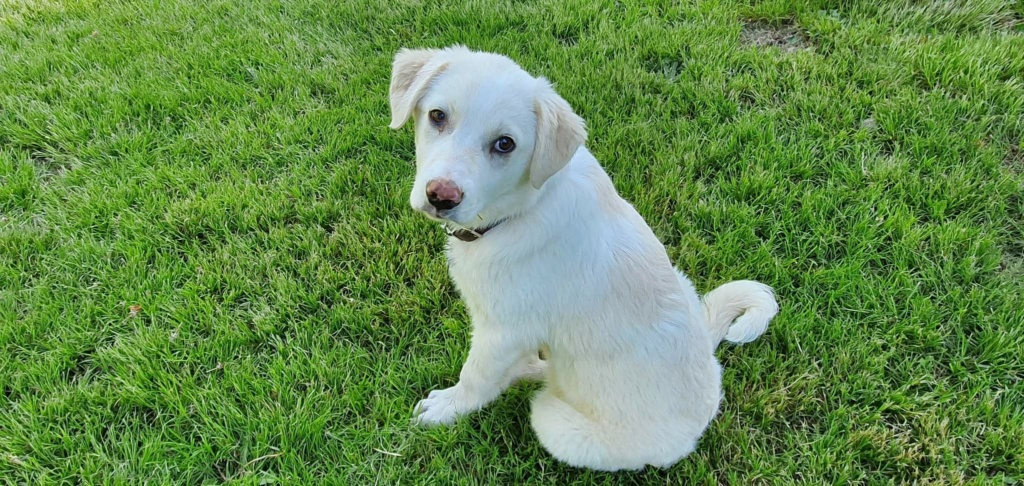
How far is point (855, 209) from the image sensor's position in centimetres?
331

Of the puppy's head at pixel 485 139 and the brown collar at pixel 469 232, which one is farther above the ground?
the puppy's head at pixel 485 139

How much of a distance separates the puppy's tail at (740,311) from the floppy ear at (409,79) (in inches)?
63.2

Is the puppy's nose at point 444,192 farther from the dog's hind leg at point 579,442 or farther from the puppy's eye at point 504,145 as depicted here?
the dog's hind leg at point 579,442

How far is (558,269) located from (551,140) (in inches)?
18.6

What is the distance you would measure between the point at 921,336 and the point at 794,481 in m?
1.08

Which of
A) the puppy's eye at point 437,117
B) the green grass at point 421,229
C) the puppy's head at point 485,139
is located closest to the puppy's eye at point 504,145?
the puppy's head at point 485,139

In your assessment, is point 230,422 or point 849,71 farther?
point 849,71

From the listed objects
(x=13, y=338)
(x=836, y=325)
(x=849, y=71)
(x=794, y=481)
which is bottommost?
(x=794, y=481)

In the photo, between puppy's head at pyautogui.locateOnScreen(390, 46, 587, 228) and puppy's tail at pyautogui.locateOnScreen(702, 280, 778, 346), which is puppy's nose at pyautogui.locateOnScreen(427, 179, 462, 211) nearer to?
puppy's head at pyautogui.locateOnScreen(390, 46, 587, 228)

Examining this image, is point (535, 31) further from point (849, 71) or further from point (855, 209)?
point (855, 209)

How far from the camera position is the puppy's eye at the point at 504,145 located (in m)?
1.87

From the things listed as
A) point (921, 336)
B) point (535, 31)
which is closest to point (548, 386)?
point (921, 336)

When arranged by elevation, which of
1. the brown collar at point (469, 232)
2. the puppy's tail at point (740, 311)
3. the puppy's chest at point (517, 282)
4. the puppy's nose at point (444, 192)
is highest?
the puppy's nose at point (444, 192)

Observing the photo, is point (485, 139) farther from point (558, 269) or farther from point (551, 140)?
point (558, 269)
